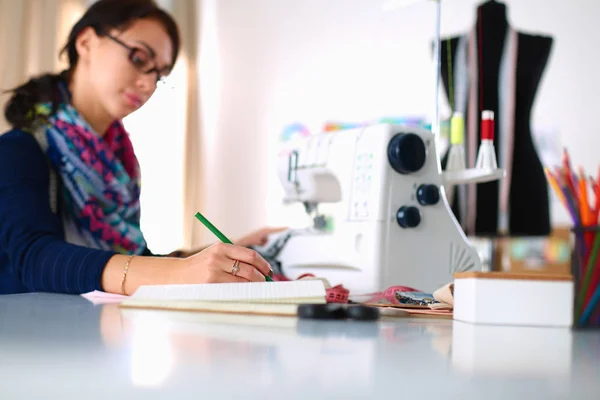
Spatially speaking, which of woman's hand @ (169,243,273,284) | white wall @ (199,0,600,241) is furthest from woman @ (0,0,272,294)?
white wall @ (199,0,600,241)

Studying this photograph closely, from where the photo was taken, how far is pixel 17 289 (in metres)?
1.68

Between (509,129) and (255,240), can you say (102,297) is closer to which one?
(255,240)

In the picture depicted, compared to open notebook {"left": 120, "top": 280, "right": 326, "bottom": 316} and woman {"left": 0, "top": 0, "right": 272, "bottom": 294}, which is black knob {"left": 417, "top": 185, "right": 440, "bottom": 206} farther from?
open notebook {"left": 120, "top": 280, "right": 326, "bottom": 316}

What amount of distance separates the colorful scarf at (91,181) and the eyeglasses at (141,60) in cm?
21

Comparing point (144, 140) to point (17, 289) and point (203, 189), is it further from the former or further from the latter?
point (17, 289)

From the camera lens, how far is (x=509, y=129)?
129 inches

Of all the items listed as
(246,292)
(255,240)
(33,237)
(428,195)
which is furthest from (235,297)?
(255,240)

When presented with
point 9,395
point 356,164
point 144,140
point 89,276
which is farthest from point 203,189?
point 9,395

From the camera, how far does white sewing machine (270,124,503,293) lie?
5.17 ft

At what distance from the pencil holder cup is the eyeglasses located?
1.54 m

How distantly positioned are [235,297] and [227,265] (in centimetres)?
21

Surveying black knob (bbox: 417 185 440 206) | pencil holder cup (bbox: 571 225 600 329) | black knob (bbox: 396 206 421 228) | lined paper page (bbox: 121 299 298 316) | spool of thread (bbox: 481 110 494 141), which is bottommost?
lined paper page (bbox: 121 299 298 316)

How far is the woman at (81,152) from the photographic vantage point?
1433 millimetres

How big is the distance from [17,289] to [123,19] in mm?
797
